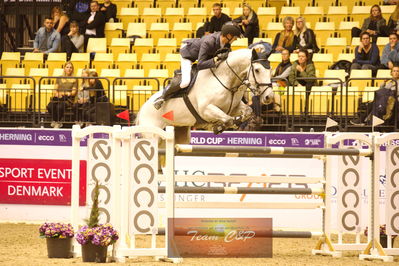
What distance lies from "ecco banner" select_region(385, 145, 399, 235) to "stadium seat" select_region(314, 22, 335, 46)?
6.96m

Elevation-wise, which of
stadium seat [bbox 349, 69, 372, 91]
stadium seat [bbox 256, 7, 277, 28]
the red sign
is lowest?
the red sign

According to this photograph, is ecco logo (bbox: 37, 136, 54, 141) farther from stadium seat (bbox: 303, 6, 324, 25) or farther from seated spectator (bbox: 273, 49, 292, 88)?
stadium seat (bbox: 303, 6, 324, 25)

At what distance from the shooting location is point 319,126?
40.8ft

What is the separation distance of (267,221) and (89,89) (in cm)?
508

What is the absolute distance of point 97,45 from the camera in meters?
15.6

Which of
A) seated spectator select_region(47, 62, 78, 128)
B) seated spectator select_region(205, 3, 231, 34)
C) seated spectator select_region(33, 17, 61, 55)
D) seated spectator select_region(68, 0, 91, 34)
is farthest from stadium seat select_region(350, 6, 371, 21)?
seated spectator select_region(47, 62, 78, 128)

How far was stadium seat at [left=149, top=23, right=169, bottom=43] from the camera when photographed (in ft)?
51.9

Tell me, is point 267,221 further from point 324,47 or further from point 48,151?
point 324,47

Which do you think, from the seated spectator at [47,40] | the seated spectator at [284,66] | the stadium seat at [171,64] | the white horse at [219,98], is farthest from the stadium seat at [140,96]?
the seated spectator at [47,40]

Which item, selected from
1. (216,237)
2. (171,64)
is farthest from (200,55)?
(171,64)

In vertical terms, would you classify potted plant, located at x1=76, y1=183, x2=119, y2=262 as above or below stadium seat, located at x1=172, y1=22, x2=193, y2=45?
below

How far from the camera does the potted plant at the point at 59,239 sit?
800 cm

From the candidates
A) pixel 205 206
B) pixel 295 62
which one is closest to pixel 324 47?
pixel 295 62

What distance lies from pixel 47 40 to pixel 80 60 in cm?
113
